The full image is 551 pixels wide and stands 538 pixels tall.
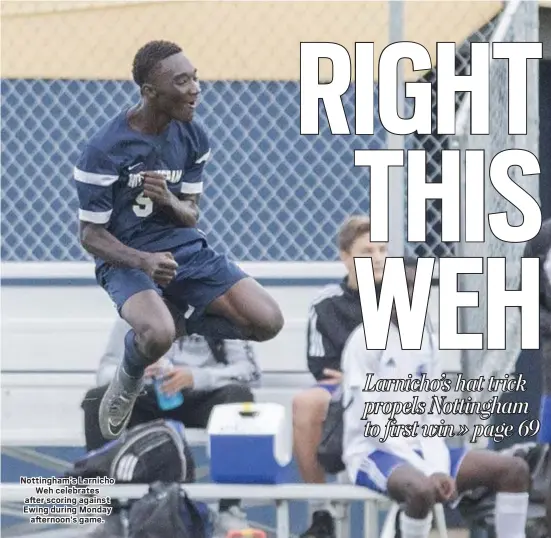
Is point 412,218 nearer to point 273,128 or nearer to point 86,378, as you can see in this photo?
point 273,128

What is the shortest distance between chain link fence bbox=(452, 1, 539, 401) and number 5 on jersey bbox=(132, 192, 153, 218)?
0.98 meters

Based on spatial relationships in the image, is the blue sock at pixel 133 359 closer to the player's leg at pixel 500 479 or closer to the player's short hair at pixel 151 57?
the player's short hair at pixel 151 57

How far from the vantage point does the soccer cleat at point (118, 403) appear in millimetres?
3855

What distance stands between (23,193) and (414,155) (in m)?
1.29

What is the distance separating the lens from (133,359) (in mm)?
3770

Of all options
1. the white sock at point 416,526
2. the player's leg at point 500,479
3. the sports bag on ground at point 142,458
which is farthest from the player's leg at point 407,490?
the sports bag on ground at point 142,458

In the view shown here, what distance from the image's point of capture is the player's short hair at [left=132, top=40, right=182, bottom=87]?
3.70 m

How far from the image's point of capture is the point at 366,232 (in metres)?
4.09

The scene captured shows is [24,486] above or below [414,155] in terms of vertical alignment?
below

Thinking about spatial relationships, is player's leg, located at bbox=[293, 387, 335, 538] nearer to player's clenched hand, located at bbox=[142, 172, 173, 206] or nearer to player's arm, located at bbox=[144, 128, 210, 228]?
player's arm, located at bbox=[144, 128, 210, 228]

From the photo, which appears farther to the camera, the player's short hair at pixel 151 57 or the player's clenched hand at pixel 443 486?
the player's clenched hand at pixel 443 486

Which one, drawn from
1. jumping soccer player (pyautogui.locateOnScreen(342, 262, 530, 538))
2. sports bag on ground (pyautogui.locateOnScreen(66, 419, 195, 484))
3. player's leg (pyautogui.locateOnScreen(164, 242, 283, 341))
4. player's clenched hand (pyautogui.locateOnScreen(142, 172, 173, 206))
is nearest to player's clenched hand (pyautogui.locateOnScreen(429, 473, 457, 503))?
jumping soccer player (pyautogui.locateOnScreen(342, 262, 530, 538))

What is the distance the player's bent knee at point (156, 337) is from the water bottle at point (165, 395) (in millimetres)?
465

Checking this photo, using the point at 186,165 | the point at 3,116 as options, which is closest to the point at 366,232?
the point at 186,165
